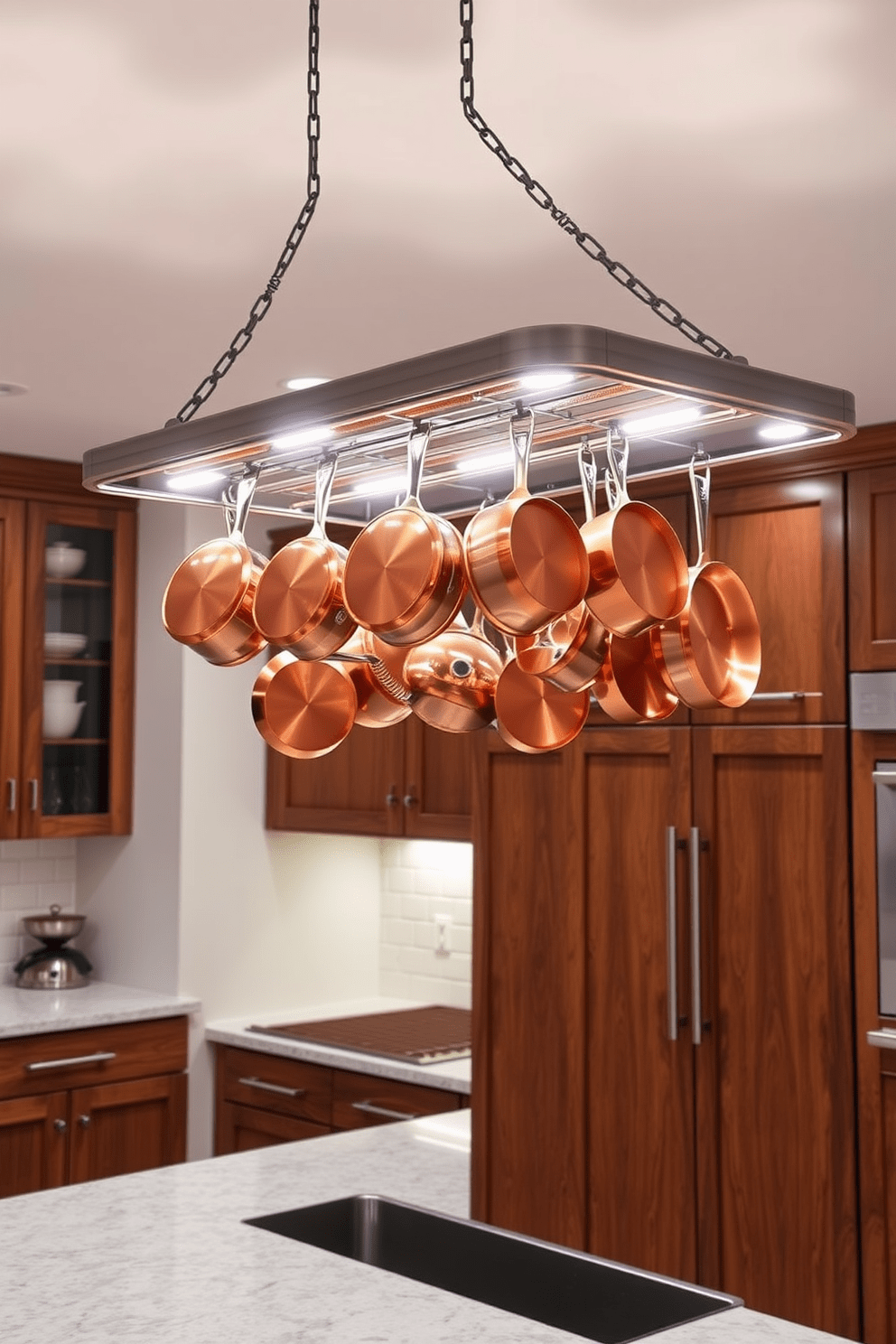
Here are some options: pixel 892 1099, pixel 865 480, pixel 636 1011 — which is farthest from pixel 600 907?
pixel 865 480

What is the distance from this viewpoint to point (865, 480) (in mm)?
3342

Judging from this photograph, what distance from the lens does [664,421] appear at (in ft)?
4.47

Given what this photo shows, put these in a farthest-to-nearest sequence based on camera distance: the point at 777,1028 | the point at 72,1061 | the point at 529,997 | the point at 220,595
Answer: the point at 72,1061, the point at 529,997, the point at 777,1028, the point at 220,595

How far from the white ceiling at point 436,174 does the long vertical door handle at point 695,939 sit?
1169mm

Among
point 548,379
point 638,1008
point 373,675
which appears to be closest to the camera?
point 548,379

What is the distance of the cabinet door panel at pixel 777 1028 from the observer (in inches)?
129

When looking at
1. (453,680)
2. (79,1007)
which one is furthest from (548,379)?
(79,1007)

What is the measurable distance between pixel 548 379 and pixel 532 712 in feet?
1.66

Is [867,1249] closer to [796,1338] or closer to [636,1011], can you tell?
[636,1011]

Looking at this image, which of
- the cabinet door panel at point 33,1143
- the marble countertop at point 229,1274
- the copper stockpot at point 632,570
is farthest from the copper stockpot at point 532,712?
the cabinet door panel at point 33,1143

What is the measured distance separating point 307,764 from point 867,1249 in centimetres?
231

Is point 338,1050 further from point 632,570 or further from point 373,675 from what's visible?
point 632,570

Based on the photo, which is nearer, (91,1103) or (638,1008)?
(638,1008)

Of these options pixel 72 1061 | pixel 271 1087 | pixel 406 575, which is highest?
pixel 406 575
